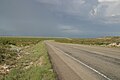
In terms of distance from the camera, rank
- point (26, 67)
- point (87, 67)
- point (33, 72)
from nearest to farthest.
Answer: point (33, 72), point (87, 67), point (26, 67)

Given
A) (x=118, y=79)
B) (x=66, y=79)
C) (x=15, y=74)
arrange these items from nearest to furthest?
(x=118, y=79) < (x=66, y=79) < (x=15, y=74)

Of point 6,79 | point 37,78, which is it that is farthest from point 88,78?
point 6,79

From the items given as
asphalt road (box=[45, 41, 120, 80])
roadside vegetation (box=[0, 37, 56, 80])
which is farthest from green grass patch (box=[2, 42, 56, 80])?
asphalt road (box=[45, 41, 120, 80])

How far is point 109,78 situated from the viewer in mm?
13305

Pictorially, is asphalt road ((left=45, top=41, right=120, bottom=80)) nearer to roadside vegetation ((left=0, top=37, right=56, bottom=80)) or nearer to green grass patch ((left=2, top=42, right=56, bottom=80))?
green grass patch ((left=2, top=42, right=56, bottom=80))

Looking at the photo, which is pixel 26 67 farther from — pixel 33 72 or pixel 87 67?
pixel 87 67

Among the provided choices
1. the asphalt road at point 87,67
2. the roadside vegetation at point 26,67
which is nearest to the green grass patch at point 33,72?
the roadside vegetation at point 26,67

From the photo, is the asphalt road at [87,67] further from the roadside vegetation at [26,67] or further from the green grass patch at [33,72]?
the roadside vegetation at [26,67]

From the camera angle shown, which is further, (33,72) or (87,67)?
(87,67)

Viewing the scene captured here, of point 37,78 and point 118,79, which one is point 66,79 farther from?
point 118,79

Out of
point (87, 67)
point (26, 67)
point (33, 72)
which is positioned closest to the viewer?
point (33, 72)

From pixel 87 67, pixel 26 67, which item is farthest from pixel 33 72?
pixel 26 67

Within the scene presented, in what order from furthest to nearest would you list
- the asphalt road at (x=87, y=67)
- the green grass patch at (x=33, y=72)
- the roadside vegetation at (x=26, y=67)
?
the roadside vegetation at (x=26, y=67) < the green grass patch at (x=33, y=72) < the asphalt road at (x=87, y=67)

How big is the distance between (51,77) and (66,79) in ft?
3.03
